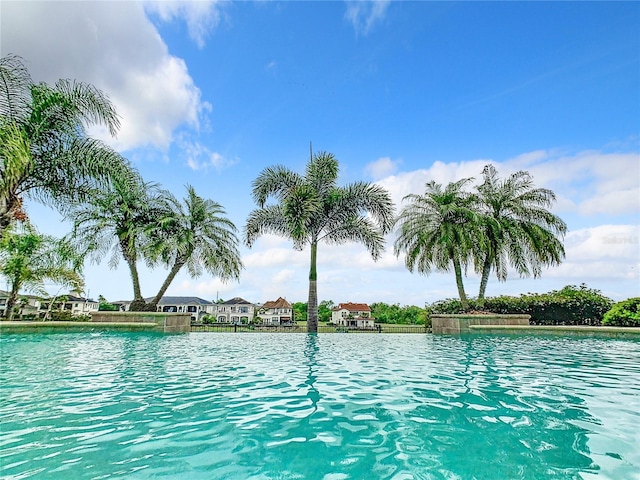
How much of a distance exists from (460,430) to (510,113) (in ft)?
50.2

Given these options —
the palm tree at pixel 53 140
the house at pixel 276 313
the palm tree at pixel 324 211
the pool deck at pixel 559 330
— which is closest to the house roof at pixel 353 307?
the house at pixel 276 313

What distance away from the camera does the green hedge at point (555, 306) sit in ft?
60.2

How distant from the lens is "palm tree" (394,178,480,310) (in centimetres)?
1844

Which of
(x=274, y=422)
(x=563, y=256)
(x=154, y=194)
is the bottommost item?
(x=274, y=422)

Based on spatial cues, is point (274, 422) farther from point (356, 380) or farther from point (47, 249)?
point (47, 249)

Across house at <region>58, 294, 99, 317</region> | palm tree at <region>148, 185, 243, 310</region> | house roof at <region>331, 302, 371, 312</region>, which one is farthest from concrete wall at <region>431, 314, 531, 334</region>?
house at <region>58, 294, 99, 317</region>

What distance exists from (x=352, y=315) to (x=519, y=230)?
60340 millimetres

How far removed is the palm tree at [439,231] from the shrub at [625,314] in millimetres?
6243

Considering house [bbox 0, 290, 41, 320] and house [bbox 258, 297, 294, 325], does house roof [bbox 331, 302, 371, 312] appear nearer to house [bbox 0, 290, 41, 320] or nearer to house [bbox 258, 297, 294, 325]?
house [bbox 258, 297, 294, 325]

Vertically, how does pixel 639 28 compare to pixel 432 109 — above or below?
below

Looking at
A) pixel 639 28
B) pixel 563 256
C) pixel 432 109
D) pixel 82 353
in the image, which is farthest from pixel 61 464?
pixel 563 256

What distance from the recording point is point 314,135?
20406mm

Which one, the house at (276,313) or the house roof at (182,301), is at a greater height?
the house roof at (182,301)

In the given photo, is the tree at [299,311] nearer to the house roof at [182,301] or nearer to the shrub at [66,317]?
the house roof at [182,301]
